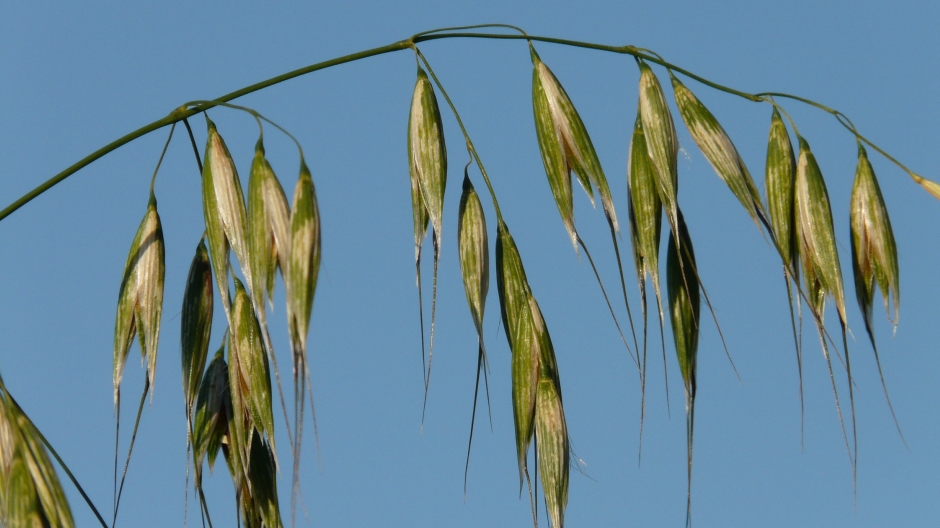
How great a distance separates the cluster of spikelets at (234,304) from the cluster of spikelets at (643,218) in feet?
1.05

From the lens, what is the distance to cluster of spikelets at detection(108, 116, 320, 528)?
65.7 inches

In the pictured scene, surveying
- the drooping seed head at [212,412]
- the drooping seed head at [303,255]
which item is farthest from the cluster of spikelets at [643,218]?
the drooping seed head at [212,412]

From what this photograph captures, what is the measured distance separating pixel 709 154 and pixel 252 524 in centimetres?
118

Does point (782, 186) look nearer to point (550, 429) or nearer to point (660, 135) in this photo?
point (660, 135)

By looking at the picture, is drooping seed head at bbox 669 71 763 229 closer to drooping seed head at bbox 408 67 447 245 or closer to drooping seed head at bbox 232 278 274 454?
drooping seed head at bbox 408 67 447 245

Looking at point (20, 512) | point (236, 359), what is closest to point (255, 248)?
point (236, 359)

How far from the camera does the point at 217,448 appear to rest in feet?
7.10

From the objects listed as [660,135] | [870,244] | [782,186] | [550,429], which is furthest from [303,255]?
[870,244]

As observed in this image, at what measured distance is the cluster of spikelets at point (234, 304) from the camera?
1669 mm

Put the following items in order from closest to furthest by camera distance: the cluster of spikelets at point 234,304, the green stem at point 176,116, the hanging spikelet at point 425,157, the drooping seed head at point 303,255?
the drooping seed head at point 303,255
the cluster of spikelets at point 234,304
the green stem at point 176,116
the hanging spikelet at point 425,157

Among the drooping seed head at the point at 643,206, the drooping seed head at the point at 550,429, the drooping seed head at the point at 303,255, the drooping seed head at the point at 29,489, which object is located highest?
the drooping seed head at the point at 643,206

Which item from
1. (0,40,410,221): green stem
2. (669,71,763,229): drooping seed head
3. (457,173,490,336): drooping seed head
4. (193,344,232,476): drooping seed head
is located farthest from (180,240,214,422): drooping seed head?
(669,71,763,229): drooping seed head

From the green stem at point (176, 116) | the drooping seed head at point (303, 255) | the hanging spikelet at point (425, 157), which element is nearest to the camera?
the drooping seed head at point (303, 255)

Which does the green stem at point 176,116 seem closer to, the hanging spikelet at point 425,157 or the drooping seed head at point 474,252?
the hanging spikelet at point 425,157
